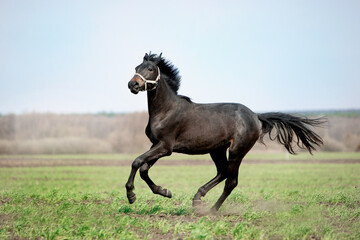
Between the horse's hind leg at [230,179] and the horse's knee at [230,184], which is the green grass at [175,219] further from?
the horse's knee at [230,184]

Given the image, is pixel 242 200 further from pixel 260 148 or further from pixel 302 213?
pixel 260 148

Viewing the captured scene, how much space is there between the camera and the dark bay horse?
27.4ft

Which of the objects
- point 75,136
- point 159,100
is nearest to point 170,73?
point 159,100

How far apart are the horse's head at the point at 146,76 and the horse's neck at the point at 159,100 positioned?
167 millimetres

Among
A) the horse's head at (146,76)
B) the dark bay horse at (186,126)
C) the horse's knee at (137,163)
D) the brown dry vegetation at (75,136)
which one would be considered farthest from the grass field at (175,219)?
the brown dry vegetation at (75,136)

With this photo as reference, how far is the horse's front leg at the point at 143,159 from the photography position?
26.2 ft

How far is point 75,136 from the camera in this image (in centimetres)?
5262

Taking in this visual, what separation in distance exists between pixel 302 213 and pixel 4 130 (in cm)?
5093

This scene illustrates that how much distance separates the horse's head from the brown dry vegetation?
38756 mm

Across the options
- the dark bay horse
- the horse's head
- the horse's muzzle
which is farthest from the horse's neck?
the horse's muzzle

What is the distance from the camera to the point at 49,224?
7.39m

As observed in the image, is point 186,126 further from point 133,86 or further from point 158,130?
point 133,86

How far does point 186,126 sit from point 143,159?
1.18 meters

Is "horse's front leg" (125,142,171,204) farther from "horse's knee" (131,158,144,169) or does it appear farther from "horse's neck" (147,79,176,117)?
"horse's neck" (147,79,176,117)
